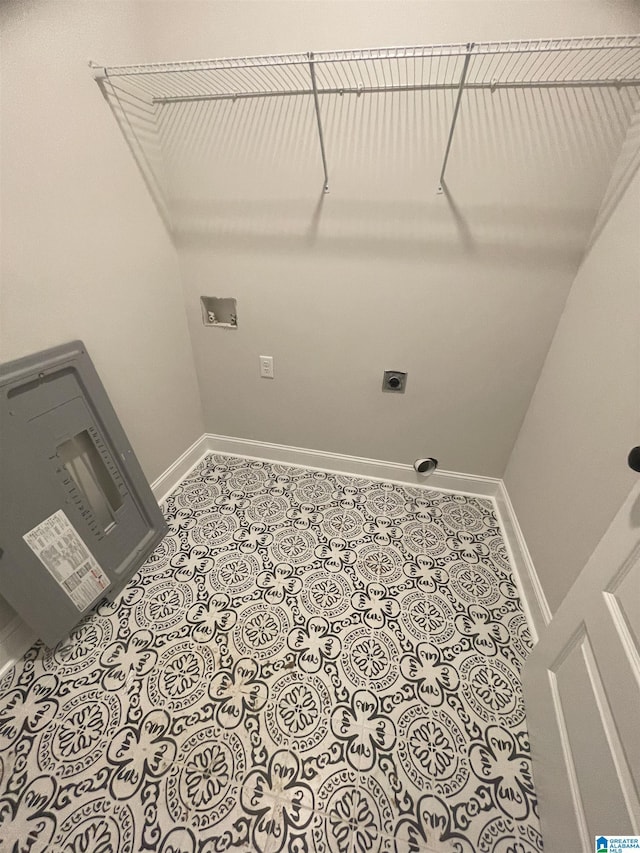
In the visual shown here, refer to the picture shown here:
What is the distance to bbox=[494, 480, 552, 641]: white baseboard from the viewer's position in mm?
1287

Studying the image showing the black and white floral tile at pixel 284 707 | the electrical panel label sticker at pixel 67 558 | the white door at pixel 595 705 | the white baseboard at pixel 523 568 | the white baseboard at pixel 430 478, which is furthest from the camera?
→ the white baseboard at pixel 430 478

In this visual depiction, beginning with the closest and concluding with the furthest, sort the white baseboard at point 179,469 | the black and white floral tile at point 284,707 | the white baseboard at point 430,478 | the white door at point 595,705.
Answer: the white door at point 595,705, the black and white floral tile at point 284,707, the white baseboard at point 430,478, the white baseboard at point 179,469

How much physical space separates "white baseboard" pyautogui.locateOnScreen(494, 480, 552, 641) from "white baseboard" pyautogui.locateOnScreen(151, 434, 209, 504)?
5.70 ft

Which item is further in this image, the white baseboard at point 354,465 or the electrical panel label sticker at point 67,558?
the white baseboard at point 354,465

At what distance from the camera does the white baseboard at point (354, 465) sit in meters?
1.92

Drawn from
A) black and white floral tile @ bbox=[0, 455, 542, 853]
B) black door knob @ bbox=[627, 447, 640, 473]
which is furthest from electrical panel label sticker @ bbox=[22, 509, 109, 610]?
black door knob @ bbox=[627, 447, 640, 473]

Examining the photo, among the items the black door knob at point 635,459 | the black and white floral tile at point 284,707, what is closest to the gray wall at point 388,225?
the black and white floral tile at point 284,707

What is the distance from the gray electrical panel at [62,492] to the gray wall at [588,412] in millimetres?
1680

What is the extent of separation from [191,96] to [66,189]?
66 centimetres

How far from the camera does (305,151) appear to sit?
54.2 inches

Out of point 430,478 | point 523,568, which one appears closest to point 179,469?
point 430,478

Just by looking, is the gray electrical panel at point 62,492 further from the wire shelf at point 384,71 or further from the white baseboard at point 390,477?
the wire shelf at point 384,71

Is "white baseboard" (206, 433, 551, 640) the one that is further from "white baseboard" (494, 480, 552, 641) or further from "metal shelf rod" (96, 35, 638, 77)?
"metal shelf rod" (96, 35, 638, 77)

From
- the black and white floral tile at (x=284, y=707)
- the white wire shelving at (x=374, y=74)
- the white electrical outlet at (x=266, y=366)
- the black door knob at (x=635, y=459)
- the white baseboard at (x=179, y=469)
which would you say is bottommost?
the black and white floral tile at (x=284, y=707)
